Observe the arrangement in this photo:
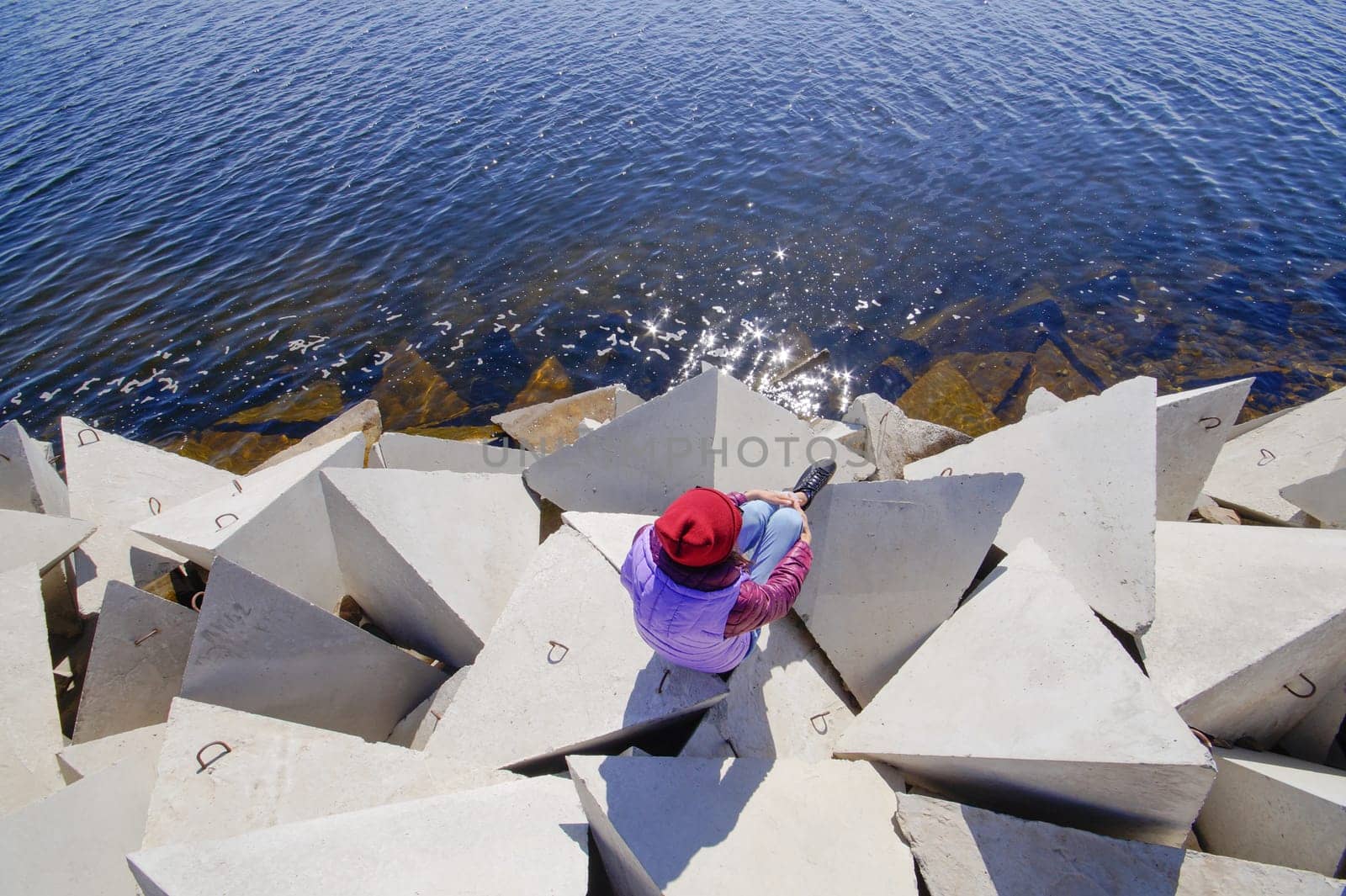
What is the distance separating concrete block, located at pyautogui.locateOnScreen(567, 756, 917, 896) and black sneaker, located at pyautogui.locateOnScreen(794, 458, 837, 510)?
1.69m

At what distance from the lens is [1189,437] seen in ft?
16.5

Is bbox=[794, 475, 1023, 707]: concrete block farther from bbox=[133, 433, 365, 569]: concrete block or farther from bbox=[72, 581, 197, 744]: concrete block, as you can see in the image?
bbox=[72, 581, 197, 744]: concrete block

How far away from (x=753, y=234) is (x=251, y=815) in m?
11.2

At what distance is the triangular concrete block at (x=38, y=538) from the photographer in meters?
5.04

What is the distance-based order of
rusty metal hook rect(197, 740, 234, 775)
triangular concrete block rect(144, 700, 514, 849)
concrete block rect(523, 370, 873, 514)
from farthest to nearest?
concrete block rect(523, 370, 873, 514), rusty metal hook rect(197, 740, 234, 775), triangular concrete block rect(144, 700, 514, 849)

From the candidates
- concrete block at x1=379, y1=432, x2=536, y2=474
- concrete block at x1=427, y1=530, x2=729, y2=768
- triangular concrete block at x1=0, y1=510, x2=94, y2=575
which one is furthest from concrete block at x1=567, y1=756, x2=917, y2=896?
triangular concrete block at x1=0, y1=510, x2=94, y2=575

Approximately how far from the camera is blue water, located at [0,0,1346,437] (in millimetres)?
10039

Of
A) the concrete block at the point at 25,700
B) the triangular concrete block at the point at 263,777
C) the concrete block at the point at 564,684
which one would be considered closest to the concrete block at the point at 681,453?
the concrete block at the point at 564,684

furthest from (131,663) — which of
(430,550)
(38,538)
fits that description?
(430,550)

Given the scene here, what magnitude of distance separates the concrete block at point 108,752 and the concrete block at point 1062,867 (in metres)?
3.99

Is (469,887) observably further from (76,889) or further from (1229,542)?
(1229,542)

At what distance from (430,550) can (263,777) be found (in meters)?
1.62

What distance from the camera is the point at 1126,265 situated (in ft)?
36.1

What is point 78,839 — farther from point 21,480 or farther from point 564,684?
point 21,480
